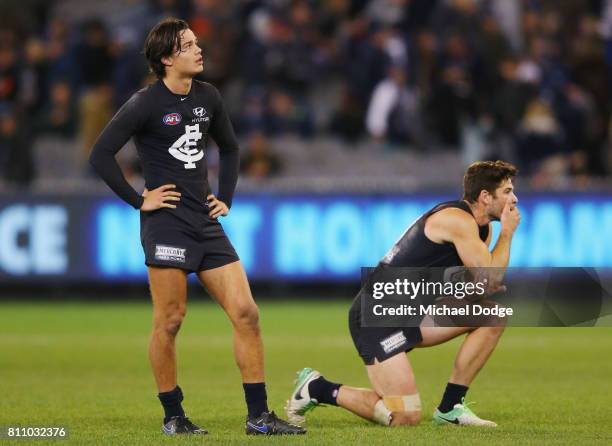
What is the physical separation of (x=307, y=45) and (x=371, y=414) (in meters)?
13.1

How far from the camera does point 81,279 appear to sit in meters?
19.3

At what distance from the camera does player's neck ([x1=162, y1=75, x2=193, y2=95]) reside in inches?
340

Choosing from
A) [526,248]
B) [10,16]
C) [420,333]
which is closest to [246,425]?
[420,333]

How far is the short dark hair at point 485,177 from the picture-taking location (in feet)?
29.4

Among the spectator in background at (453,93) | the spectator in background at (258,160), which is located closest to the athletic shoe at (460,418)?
the spectator in background at (258,160)

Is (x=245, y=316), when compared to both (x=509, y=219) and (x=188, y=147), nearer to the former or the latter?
(x=188, y=147)

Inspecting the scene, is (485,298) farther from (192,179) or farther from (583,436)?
(192,179)

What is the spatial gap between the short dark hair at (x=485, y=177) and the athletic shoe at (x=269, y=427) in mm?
1888

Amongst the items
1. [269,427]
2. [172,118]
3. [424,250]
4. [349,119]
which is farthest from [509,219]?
[349,119]

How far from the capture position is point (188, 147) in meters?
8.70

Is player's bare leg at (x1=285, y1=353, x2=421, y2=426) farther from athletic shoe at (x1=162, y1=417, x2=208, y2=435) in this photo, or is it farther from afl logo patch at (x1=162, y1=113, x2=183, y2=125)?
afl logo patch at (x1=162, y1=113, x2=183, y2=125)

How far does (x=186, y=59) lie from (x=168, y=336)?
5.59 feet

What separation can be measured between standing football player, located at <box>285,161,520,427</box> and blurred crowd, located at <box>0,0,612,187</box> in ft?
35.4

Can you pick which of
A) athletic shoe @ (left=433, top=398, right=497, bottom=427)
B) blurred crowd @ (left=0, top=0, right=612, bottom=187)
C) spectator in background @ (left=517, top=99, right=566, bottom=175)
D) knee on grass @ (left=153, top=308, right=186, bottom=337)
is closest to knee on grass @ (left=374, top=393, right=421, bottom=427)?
athletic shoe @ (left=433, top=398, right=497, bottom=427)
